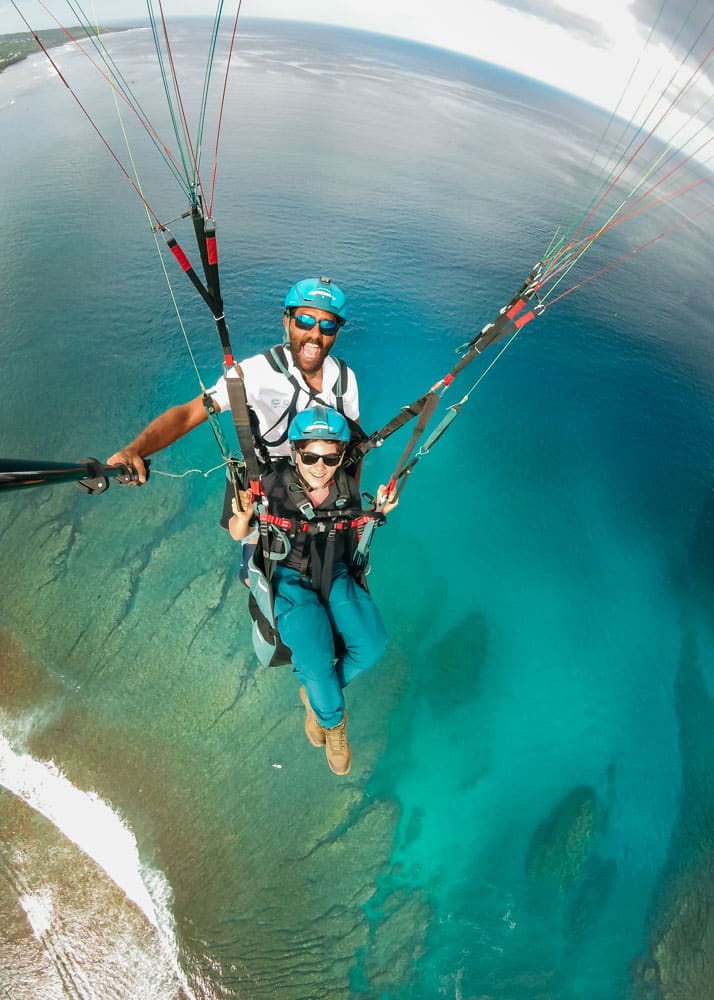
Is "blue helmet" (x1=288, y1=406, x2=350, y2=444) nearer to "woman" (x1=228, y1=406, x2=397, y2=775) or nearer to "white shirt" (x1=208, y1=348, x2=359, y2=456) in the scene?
"woman" (x1=228, y1=406, x2=397, y2=775)

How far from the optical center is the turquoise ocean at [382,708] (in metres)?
6.86

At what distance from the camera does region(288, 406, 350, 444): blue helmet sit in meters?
3.73

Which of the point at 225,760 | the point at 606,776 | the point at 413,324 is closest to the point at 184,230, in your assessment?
the point at 413,324

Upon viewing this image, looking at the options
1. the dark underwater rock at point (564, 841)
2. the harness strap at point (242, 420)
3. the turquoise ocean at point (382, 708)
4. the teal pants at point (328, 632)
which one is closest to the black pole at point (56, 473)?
the harness strap at point (242, 420)

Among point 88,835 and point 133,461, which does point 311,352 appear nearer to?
point 133,461

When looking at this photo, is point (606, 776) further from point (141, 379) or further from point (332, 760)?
point (141, 379)

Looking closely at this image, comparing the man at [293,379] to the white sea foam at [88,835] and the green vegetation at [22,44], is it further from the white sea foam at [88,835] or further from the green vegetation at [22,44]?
the green vegetation at [22,44]

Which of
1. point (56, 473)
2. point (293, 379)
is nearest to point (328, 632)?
point (293, 379)

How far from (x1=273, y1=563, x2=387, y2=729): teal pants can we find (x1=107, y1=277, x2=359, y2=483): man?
1.31 m

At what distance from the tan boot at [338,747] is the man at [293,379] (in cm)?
295

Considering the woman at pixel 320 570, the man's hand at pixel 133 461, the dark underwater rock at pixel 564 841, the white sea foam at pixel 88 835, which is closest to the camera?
the man's hand at pixel 133 461

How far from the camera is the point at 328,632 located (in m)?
4.07

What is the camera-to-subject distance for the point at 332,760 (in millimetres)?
5098

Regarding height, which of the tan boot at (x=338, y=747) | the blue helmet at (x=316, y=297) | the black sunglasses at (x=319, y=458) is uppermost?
the blue helmet at (x=316, y=297)
